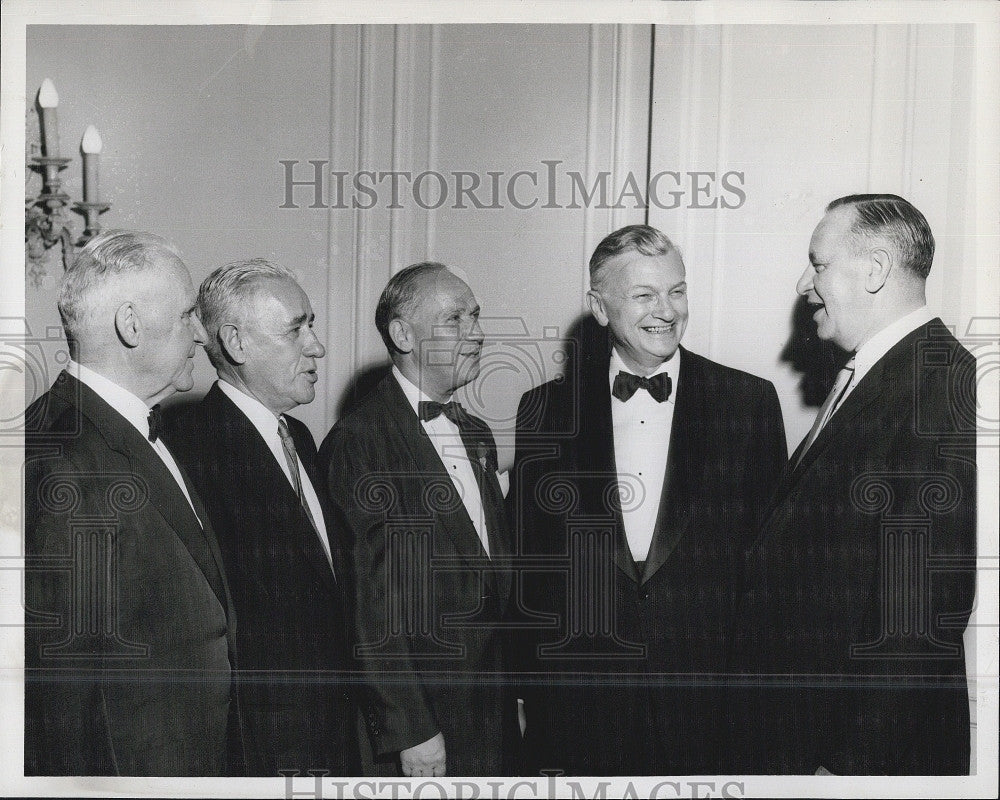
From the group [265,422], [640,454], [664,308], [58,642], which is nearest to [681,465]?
[640,454]

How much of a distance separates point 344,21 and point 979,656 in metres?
2.70

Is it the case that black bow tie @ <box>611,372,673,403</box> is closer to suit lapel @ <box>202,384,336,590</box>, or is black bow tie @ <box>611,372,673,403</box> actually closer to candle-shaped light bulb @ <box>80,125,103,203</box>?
suit lapel @ <box>202,384,336,590</box>

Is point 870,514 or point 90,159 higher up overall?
point 90,159

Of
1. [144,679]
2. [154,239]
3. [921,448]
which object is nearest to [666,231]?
[921,448]

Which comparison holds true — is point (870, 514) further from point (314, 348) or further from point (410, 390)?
point (314, 348)

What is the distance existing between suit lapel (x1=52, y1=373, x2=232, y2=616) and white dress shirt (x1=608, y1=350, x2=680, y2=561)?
1230 millimetres

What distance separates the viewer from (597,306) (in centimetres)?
323

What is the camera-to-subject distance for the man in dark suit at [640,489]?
3.24 m

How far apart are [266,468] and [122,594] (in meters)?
0.57

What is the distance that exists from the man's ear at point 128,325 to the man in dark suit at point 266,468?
0.62 feet

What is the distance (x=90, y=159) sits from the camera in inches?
129

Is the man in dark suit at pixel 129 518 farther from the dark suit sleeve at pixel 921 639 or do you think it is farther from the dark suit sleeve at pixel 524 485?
the dark suit sleeve at pixel 921 639

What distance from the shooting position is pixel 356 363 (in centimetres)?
325

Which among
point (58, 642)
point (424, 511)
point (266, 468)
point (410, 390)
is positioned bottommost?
point (58, 642)
